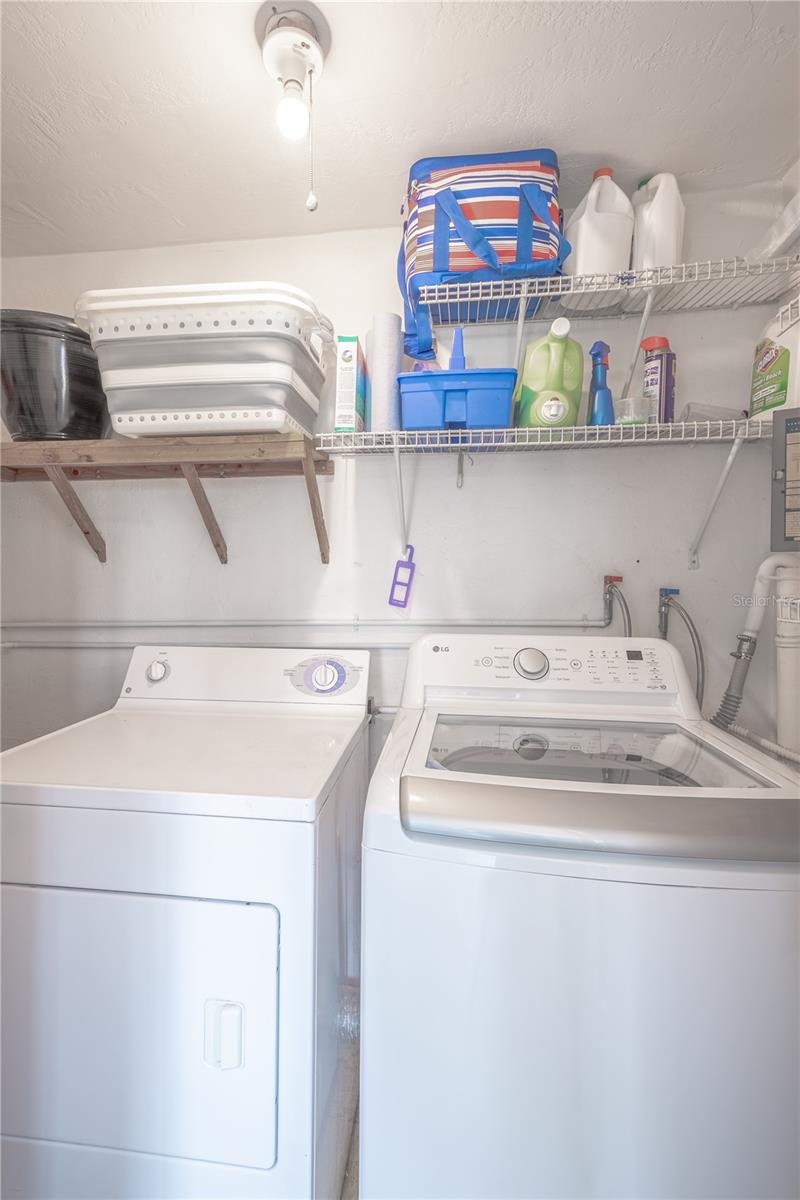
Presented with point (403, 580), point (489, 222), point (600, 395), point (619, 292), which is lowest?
point (403, 580)

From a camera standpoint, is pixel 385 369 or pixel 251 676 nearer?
pixel 385 369

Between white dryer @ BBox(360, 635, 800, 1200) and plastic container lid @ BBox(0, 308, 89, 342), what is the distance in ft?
5.31

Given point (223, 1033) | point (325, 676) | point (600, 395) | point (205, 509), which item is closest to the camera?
point (223, 1033)

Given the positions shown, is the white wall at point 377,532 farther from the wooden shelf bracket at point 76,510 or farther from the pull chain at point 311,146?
the pull chain at point 311,146

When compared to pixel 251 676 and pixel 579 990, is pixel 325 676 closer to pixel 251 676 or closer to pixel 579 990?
pixel 251 676

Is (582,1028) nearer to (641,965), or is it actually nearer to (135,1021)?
(641,965)

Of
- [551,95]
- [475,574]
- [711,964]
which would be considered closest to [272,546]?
[475,574]

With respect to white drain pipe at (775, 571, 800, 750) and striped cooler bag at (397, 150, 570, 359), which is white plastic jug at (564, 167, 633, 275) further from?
white drain pipe at (775, 571, 800, 750)

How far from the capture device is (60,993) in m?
1.01

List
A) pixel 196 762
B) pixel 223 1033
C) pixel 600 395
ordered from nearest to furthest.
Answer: pixel 223 1033, pixel 196 762, pixel 600 395

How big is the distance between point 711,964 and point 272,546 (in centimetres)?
162

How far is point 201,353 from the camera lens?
1378 mm

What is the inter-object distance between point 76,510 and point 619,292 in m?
1.91

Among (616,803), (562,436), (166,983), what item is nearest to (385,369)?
(562,436)
